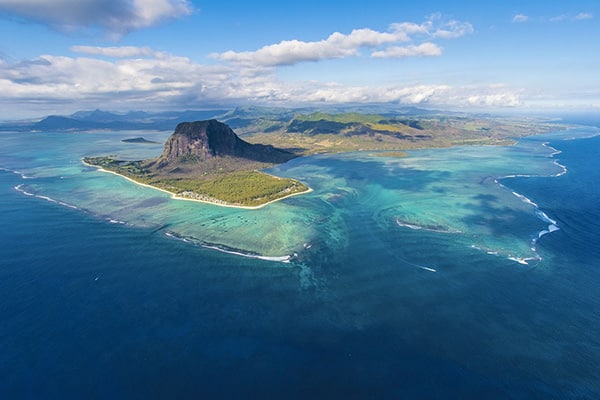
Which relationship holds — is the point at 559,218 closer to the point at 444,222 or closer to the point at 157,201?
the point at 444,222

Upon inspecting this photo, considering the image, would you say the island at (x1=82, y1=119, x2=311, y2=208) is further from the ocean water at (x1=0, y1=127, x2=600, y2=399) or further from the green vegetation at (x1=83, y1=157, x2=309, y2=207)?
the ocean water at (x1=0, y1=127, x2=600, y2=399)

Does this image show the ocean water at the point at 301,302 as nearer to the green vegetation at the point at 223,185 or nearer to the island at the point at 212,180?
the green vegetation at the point at 223,185

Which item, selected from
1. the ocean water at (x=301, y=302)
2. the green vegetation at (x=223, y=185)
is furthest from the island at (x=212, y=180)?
the ocean water at (x=301, y=302)

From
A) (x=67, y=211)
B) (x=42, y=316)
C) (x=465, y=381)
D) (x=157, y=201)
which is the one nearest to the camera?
(x=465, y=381)

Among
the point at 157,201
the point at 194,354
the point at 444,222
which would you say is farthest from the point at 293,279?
the point at 157,201

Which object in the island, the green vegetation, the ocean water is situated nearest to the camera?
the ocean water

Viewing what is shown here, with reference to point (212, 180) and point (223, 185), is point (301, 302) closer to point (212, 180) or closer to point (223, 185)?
point (223, 185)

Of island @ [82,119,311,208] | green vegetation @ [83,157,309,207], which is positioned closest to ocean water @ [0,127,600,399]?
green vegetation @ [83,157,309,207]

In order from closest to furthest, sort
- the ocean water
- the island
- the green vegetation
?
the ocean water, the green vegetation, the island
